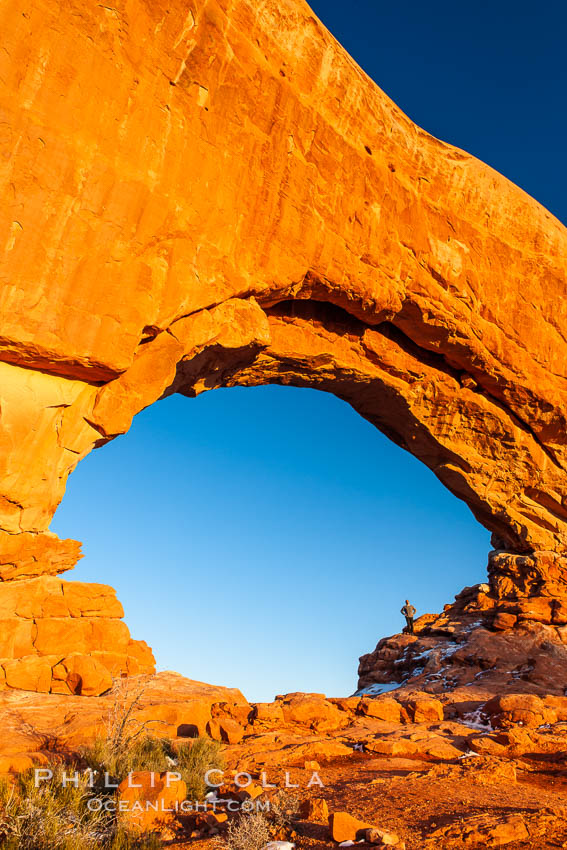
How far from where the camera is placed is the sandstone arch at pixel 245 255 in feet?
28.1

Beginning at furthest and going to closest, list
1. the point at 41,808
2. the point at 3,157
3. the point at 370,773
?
the point at 3,157 < the point at 370,773 < the point at 41,808

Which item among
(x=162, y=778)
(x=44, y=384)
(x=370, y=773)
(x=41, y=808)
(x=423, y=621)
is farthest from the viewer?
(x=423, y=621)

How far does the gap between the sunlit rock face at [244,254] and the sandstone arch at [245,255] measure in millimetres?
39

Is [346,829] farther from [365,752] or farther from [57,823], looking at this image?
[365,752]

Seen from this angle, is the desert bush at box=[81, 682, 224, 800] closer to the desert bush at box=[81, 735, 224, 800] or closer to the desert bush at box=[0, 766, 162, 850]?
the desert bush at box=[81, 735, 224, 800]

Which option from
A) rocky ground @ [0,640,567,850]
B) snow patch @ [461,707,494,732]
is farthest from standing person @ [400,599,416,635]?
snow patch @ [461,707,494,732]

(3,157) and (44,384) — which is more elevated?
(3,157)

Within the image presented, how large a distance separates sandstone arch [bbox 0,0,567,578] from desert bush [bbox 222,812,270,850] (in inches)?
246

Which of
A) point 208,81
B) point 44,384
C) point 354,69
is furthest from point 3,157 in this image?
point 354,69

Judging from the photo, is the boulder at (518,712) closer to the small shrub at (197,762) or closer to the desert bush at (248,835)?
the small shrub at (197,762)

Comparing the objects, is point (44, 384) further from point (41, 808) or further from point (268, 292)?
point (41, 808)

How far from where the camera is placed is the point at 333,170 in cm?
1197

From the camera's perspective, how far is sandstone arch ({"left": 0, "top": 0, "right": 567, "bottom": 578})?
855cm

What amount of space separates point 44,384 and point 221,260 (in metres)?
3.99
